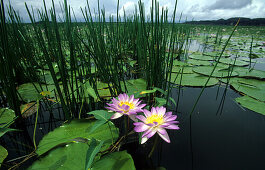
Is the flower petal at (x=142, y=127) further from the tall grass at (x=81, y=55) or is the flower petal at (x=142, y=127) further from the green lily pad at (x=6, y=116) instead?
the green lily pad at (x=6, y=116)

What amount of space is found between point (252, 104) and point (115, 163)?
1.19 metres

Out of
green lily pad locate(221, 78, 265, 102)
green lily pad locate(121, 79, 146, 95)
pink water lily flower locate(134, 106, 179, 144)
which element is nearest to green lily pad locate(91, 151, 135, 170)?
pink water lily flower locate(134, 106, 179, 144)

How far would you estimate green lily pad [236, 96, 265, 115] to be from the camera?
41.9 inches

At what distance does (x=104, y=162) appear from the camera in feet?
1.94

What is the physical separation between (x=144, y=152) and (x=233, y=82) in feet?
4.57

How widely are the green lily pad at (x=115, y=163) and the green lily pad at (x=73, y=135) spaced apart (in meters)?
0.10

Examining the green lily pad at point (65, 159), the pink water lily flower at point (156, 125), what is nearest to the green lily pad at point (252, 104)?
the pink water lily flower at point (156, 125)

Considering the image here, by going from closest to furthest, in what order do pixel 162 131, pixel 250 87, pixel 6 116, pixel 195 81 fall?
pixel 162 131 → pixel 6 116 → pixel 250 87 → pixel 195 81

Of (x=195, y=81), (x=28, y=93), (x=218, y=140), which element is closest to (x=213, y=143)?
(x=218, y=140)

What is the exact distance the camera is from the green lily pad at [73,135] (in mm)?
708

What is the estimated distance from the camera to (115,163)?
591 mm

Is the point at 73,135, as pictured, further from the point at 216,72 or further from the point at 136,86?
the point at 216,72

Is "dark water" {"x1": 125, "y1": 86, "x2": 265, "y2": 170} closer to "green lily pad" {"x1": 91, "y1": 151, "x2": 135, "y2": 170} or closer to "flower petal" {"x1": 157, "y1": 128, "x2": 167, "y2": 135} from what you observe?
"green lily pad" {"x1": 91, "y1": 151, "x2": 135, "y2": 170}

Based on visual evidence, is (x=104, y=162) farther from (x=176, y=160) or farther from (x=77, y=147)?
(x=176, y=160)
